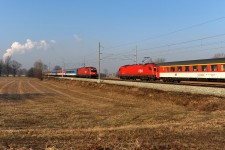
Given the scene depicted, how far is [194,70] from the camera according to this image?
3697 cm

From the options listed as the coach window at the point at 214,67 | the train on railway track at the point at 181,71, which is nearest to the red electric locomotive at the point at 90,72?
the train on railway track at the point at 181,71

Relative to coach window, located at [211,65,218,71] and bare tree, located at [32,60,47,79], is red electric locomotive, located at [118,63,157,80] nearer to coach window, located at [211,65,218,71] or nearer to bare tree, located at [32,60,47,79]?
coach window, located at [211,65,218,71]

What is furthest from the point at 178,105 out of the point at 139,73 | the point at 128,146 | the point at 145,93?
the point at 139,73

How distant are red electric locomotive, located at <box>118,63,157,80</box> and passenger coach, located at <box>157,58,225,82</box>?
11.5 ft

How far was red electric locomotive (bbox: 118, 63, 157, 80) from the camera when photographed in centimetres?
5003

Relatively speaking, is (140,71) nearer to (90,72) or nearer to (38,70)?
(90,72)

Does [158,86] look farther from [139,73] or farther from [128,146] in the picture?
[128,146]

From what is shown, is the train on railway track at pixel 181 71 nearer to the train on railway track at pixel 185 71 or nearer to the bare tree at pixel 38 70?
the train on railway track at pixel 185 71

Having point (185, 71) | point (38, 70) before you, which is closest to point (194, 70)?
point (185, 71)

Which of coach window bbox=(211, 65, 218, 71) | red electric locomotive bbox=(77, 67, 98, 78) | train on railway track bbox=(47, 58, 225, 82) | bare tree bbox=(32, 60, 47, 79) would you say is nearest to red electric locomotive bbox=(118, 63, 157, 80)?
train on railway track bbox=(47, 58, 225, 82)

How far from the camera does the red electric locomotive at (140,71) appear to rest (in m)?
50.0

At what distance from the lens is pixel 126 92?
38.0 m

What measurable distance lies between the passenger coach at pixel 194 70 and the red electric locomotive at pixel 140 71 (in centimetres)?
349

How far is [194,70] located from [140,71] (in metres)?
18.5
